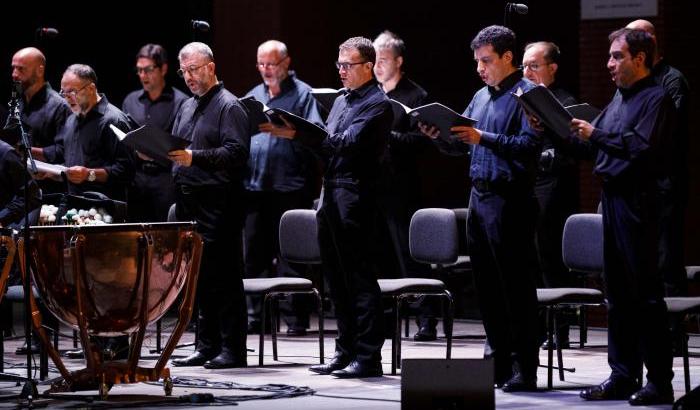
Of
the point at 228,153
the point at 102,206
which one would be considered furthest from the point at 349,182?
the point at 102,206

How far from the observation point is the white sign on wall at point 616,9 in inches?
374

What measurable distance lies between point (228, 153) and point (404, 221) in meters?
1.96

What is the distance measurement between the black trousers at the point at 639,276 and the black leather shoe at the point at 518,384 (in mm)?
566

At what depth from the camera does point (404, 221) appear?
9.23 m

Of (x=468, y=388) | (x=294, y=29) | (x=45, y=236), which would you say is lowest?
(x=468, y=388)

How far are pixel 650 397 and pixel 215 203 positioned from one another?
2631 mm

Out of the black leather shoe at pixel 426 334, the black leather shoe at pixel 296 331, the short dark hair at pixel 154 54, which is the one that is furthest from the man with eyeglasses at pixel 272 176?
the black leather shoe at pixel 426 334

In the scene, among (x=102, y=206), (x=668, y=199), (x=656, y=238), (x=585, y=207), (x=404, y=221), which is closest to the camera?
(x=656, y=238)

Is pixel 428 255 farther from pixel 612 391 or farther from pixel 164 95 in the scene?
pixel 164 95

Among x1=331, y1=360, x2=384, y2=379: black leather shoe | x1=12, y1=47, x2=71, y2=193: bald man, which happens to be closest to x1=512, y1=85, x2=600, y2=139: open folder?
x1=331, y1=360, x2=384, y2=379: black leather shoe

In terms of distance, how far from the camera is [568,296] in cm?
713

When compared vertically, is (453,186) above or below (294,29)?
below

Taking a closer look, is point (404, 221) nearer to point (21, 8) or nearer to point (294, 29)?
point (294, 29)

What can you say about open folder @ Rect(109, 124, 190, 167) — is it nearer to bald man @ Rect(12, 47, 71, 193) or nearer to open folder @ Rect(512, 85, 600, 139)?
open folder @ Rect(512, 85, 600, 139)
